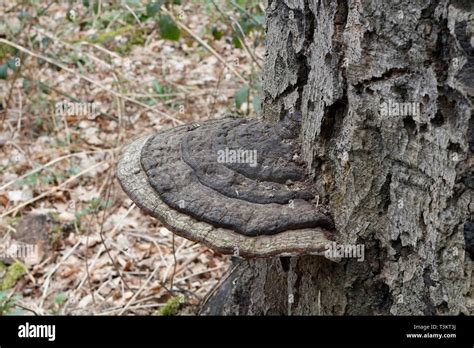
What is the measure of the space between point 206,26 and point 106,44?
114 centimetres

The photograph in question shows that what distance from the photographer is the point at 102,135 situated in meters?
5.14

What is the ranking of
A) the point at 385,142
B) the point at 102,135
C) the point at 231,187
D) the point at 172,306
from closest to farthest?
the point at 385,142 → the point at 231,187 → the point at 172,306 → the point at 102,135

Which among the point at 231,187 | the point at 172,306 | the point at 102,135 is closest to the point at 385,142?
the point at 231,187

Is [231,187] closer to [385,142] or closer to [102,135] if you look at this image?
[385,142]

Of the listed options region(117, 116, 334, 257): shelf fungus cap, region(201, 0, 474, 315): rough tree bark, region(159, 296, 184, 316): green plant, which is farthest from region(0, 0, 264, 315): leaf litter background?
region(201, 0, 474, 315): rough tree bark

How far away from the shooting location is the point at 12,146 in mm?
4953

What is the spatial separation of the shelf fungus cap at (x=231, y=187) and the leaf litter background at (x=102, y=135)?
1.18m

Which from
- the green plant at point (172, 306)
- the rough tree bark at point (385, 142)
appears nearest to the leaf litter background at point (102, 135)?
the green plant at point (172, 306)

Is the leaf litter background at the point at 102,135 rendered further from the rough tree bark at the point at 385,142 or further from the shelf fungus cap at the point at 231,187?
the rough tree bark at the point at 385,142

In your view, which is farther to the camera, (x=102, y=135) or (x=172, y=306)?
(x=102, y=135)

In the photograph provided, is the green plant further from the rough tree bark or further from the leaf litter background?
the rough tree bark

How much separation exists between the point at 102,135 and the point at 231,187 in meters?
3.45

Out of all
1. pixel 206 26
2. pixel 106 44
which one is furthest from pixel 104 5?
pixel 206 26

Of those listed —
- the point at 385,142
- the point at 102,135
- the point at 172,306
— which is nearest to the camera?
the point at 385,142
